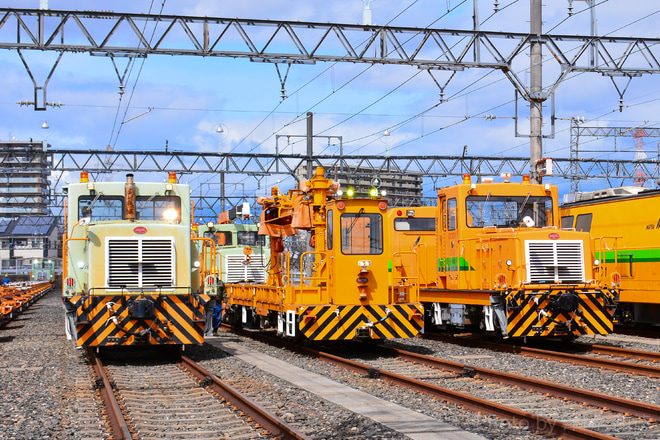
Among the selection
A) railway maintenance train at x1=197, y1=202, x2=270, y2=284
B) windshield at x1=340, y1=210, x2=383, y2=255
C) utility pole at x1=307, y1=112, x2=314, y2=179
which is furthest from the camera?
utility pole at x1=307, y1=112, x2=314, y2=179

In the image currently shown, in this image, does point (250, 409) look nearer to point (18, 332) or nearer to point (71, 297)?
point (71, 297)

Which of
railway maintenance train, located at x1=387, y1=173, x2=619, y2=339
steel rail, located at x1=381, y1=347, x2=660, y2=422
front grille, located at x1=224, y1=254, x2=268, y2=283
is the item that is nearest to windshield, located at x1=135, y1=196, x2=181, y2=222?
railway maintenance train, located at x1=387, y1=173, x2=619, y2=339

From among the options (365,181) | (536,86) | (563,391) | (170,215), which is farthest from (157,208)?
(365,181)

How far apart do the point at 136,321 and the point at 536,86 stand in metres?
13.1

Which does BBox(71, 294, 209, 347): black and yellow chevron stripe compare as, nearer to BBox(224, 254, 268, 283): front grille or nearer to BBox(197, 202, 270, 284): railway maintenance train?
BBox(197, 202, 270, 284): railway maintenance train

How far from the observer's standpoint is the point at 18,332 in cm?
2094

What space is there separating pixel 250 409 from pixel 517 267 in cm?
740

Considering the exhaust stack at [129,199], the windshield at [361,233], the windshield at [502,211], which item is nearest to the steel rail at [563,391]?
the windshield at [361,233]

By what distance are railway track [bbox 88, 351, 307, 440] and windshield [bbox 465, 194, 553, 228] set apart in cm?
676

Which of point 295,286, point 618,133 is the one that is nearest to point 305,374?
point 295,286

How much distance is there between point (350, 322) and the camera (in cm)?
1373

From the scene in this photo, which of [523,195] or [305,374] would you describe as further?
[523,195]

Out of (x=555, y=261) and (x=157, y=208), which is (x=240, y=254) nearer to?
(x=157, y=208)

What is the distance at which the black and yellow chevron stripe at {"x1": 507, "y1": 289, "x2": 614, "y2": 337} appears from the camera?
1404 cm
